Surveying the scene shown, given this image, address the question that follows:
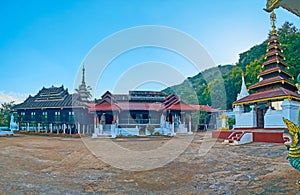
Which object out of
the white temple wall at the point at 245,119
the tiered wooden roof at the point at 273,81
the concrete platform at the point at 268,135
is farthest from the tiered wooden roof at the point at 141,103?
the concrete platform at the point at 268,135

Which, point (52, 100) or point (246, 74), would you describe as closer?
point (52, 100)

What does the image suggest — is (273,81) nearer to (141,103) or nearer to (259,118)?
(259,118)

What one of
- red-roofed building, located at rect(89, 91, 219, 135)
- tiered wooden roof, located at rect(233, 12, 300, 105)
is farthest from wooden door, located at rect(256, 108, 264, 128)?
red-roofed building, located at rect(89, 91, 219, 135)

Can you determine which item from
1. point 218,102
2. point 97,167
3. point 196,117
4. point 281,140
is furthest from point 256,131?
point 218,102

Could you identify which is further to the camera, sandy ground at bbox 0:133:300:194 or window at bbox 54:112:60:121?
window at bbox 54:112:60:121

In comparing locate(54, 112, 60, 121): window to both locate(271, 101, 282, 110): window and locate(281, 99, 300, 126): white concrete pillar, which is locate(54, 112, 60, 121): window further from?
locate(281, 99, 300, 126): white concrete pillar

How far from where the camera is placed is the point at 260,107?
14.6 meters

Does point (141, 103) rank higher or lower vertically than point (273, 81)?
lower

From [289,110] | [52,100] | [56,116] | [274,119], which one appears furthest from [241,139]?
[52,100]

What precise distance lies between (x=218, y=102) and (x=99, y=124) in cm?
→ 2175

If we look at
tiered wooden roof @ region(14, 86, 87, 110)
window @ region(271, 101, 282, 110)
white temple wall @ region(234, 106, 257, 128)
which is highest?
tiered wooden roof @ region(14, 86, 87, 110)

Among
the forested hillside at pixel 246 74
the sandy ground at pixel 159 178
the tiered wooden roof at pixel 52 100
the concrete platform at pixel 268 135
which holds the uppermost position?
the forested hillside at pixel 246 74

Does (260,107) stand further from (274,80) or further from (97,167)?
(97,167)

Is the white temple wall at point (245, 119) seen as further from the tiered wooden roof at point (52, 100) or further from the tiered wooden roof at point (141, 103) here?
the tiered wooden roof at point (52, 100)
